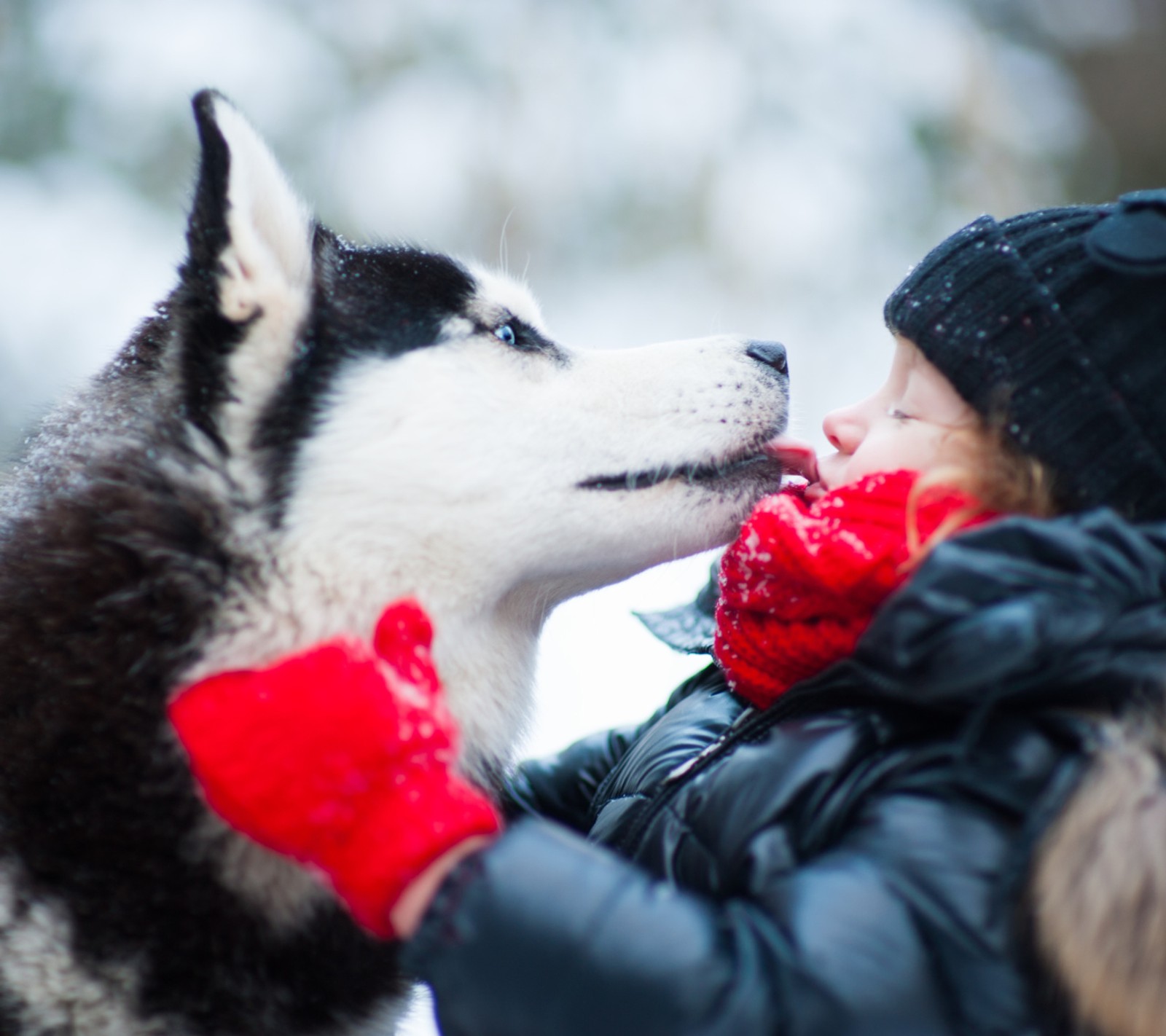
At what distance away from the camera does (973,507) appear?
1.08m

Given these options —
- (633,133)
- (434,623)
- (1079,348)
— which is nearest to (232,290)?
(434,623)

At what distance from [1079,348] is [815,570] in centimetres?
42

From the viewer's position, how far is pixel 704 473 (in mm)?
1357

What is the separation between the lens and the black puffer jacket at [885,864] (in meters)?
0.78

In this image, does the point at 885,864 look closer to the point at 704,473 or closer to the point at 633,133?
the point at 704,473

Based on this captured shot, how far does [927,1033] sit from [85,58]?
600 centimetres

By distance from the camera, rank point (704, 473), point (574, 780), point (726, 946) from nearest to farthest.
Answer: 1. point (726, 946)
2. point (704, 473)
3. point (574, 780)

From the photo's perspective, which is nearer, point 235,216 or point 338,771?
point 338,771

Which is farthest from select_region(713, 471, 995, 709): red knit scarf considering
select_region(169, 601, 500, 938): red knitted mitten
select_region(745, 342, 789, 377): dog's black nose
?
select_region(169, 601, 500, 938): red knitted mitten

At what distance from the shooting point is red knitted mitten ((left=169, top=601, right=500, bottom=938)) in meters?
0.85

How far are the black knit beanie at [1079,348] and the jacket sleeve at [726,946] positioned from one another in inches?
19.0

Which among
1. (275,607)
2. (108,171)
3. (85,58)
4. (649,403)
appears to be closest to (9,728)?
(275,607)

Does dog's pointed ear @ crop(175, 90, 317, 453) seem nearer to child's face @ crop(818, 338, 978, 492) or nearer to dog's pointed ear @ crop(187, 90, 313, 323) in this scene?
dog's pointed ear @ crop(187, 90, 313, 323)

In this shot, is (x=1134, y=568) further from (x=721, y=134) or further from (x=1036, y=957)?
(x=721, y=134)
